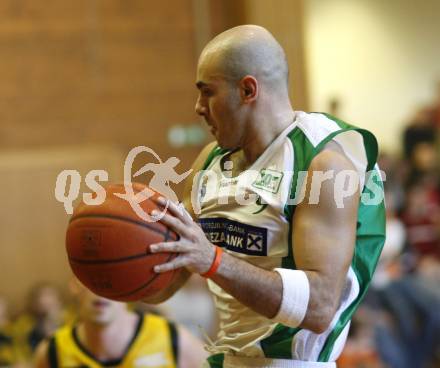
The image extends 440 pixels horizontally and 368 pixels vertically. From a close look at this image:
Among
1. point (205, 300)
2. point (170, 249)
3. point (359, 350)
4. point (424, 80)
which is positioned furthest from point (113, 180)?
point (424, 80)

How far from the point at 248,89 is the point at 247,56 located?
111 mm

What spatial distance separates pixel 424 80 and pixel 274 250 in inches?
437

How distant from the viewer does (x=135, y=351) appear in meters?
4.41

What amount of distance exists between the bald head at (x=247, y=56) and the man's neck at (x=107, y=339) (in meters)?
1.81

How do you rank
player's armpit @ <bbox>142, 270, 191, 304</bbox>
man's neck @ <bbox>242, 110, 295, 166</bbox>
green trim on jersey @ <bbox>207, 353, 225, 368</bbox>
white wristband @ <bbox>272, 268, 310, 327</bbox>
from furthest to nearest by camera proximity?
player's armpit @ <bbox>142, 270, 191, 304</bbox> → green trim on jersey @ <bbox>207, 353, 225, 368</bbox> → man's neck @ <bbox>242, 110, 295, 166</bbox> → white wristband @ <bbox>272, 268, 310, 327</bbox>

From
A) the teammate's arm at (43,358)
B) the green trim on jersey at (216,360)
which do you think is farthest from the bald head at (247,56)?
the teammate's arm at (43,358)

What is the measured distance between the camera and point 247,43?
2.97m

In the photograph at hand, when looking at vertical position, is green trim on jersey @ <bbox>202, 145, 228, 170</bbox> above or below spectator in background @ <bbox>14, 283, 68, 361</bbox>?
above

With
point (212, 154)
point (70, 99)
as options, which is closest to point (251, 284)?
point (212, 154)

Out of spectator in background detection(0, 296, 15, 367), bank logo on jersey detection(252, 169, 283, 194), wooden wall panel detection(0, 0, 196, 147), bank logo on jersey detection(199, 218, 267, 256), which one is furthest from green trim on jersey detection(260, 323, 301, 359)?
wooden wall panel detection(0, 0, 196, 147)

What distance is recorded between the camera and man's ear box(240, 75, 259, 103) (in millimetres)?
2975

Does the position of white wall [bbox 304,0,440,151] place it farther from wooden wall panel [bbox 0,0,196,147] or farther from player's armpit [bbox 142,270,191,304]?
player's armpit [bbox 142,270,191,304]

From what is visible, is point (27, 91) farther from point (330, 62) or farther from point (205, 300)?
point (330, 62)

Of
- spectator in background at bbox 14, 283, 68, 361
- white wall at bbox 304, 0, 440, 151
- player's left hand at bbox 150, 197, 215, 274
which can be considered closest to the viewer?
player's left hand at bbox 150, 197, 215, 274
